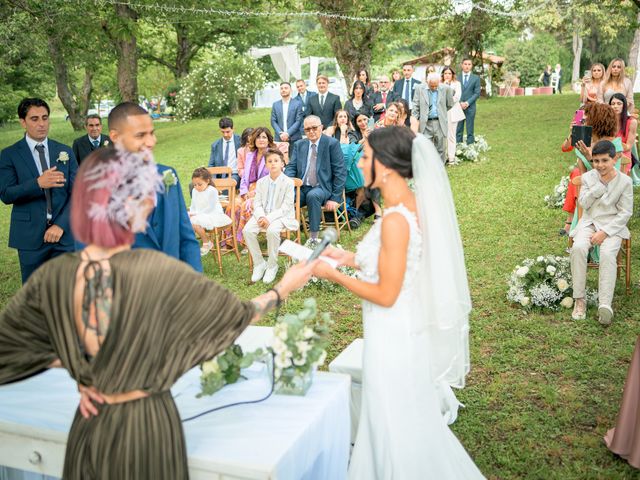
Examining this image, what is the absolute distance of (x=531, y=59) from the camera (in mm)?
43656

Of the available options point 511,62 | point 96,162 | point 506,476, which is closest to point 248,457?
point 96,162

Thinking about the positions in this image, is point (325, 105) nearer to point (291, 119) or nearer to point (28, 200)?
point (291, 119)

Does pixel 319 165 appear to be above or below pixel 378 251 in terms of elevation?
below

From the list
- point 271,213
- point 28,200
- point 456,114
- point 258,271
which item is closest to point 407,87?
point 456,114

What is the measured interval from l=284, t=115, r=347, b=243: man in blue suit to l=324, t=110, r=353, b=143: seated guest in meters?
1.81

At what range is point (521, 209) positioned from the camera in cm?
1062

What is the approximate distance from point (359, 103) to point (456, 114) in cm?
242

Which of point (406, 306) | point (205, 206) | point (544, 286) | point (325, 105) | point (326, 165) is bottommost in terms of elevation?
point (544, 286)

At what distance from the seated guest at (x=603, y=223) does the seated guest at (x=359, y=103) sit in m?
7.39

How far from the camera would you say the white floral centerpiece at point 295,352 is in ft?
10.6

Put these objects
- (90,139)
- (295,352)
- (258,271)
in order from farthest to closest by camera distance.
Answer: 1. (90,139)
2. (258,271)
3. (295,352)

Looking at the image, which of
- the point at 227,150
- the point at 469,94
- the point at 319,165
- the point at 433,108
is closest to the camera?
the point at 319,165

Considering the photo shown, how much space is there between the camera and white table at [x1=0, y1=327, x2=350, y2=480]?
9.19ft

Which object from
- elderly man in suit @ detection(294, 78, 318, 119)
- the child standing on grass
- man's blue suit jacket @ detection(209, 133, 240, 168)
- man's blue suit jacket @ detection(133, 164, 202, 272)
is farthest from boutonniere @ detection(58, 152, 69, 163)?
elderly man in suit @ detection(294, 78, 318, 119)
